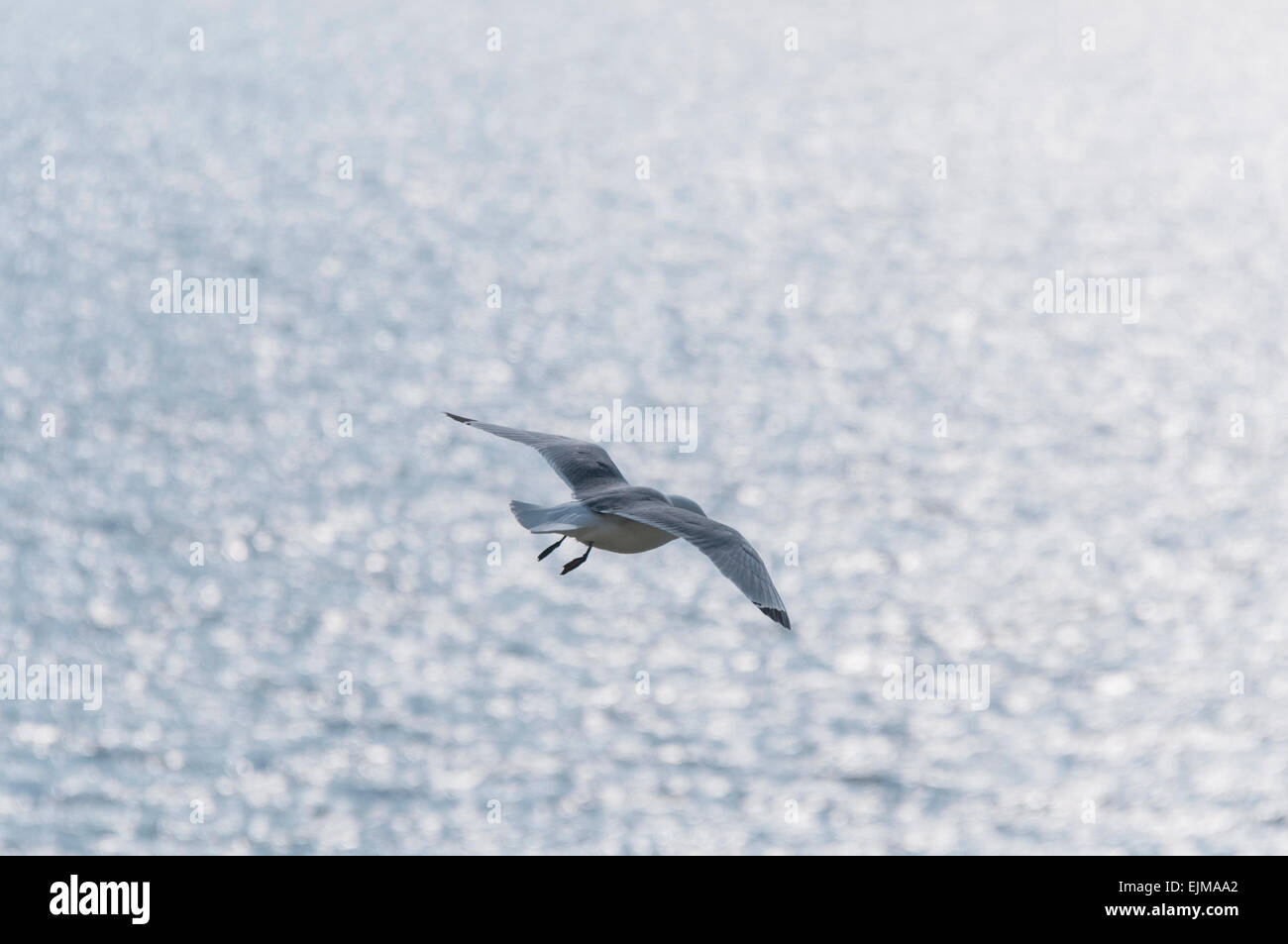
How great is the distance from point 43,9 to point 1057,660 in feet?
318

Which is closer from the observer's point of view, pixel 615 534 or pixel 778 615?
pixel 778 615

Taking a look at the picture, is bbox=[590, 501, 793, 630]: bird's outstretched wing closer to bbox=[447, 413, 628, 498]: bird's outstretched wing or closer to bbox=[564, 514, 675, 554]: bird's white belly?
bbox=[564, 514, 675, 554]: bird's white belly

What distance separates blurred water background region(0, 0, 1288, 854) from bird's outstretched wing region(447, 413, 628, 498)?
1806 cm

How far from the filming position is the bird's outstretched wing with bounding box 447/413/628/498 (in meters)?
15.1

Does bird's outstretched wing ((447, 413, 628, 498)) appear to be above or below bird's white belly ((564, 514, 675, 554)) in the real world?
above

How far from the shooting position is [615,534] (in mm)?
14180

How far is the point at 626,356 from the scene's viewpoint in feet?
175

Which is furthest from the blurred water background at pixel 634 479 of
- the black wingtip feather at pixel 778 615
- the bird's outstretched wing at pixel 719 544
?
the black wingtip feather at pixel 778 615

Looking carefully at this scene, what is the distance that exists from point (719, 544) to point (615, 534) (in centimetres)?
135

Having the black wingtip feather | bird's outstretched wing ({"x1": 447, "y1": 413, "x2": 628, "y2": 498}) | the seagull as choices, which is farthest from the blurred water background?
the black wingtip feather

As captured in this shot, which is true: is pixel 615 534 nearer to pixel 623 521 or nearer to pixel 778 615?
pixel 623 521

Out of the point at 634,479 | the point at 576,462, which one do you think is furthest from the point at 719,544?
the point at 634,479

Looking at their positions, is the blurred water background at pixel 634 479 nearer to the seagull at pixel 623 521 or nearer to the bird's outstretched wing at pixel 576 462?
the bird's outstretched wing at pixel 576 462
